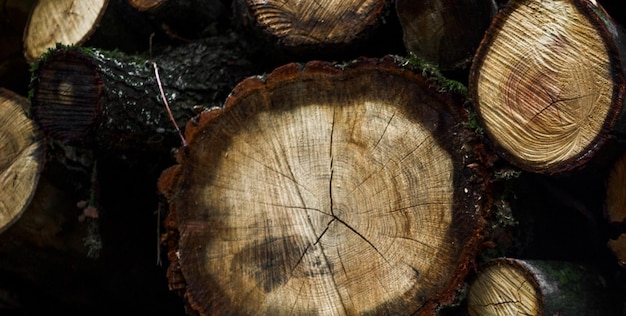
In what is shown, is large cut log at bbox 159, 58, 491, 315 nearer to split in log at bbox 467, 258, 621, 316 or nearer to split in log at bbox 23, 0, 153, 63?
split in log at bbox 467, 258, 621, 316

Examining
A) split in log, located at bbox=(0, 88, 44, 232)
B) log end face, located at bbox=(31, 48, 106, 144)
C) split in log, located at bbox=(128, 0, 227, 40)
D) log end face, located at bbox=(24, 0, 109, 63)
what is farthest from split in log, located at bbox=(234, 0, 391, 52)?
split in log, located at bbox=(0, 88, 44, 232)

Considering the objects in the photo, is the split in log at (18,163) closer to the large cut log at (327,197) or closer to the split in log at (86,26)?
the split in log at (86,26)

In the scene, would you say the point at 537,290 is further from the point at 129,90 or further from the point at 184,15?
the point at 184,15

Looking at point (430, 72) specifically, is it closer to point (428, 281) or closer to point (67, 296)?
point (428, 281)

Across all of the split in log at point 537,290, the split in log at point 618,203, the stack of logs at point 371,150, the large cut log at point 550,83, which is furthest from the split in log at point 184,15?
the split in log at point 618,203

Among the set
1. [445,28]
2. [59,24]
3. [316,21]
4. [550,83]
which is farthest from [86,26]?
[550,83]

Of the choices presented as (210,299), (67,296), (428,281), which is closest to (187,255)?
(210,299)
